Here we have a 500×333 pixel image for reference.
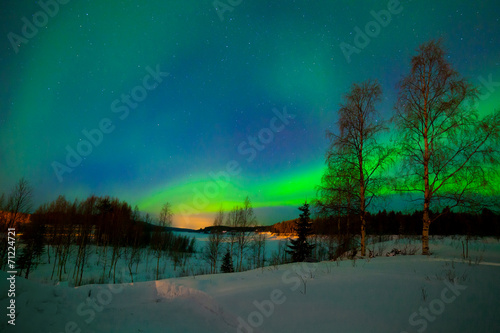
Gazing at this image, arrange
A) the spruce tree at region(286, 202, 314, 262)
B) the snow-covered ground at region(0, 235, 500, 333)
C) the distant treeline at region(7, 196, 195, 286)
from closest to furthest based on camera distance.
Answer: the snow-covered ground at region(0, 235, 500, 333)
the spruce tree at region(286, 202, 314, 262)
the distant treeline at region(7, 196, 195, 286)

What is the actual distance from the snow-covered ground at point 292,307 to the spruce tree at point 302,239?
18165 millimetres

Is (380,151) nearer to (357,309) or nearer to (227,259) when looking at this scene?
(357,309)

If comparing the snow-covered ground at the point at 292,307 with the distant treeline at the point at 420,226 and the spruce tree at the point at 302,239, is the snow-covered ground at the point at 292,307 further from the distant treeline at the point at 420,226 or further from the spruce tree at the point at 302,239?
the spruce tree at the point at 302,239

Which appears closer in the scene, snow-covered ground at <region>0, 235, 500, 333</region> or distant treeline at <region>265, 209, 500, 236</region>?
snow-covered ground at <region>0, 235, 500, 333</region>

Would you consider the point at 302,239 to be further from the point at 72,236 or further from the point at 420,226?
the point at 420,226

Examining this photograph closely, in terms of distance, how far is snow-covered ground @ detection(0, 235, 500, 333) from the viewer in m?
3.73

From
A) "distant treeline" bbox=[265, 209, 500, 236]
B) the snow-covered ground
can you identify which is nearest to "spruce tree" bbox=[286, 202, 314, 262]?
"distant treeline" bbox=[265, 209, 500, 236]

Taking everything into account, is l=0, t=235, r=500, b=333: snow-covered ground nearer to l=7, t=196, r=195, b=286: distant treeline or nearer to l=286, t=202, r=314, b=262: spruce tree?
l=286, t=202, r=314, b=262: spruce tree

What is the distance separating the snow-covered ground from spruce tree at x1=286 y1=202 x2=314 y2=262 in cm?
1816

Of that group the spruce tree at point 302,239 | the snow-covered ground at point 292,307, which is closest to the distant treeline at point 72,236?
the spruce tree at point 302,239

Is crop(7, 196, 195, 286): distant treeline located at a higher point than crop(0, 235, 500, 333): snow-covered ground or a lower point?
lower

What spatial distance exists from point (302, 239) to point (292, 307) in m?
20.3

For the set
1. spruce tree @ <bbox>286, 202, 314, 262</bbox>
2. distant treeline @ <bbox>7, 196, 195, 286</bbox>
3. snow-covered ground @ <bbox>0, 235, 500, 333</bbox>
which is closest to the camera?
snow-covered ground @ <bbox>0, 235, 500, 333</bbox>

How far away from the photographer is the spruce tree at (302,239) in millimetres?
22812
